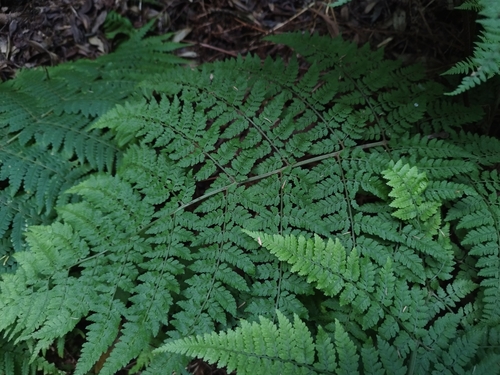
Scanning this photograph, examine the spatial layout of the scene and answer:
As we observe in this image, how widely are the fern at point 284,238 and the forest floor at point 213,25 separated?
88 centimetres

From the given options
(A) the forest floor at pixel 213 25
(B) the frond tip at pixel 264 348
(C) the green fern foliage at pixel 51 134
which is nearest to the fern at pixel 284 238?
(B) the frond tip at pixel 264 348

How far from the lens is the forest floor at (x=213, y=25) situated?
3859mm

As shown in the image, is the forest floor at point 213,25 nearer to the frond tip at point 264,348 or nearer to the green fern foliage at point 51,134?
the green fern foliage at point 51,134

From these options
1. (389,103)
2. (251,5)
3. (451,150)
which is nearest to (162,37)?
(251,5)

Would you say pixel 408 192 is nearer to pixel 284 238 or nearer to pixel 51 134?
pixel 284 238

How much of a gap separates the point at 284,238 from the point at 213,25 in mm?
2754

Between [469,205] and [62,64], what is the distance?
369cm

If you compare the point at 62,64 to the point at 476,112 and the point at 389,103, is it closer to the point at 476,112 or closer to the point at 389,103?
the point at 389,103

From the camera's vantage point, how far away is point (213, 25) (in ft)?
14.4

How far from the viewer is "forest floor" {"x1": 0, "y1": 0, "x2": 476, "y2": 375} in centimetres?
386

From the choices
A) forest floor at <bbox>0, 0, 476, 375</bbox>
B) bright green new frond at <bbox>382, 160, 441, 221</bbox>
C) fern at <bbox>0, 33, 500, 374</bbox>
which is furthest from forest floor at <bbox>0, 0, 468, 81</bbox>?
bright green new frond at <bbox>382, 160, 441, 221</bbox>

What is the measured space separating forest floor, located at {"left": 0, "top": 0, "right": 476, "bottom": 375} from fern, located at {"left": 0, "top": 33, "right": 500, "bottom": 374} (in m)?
0.88

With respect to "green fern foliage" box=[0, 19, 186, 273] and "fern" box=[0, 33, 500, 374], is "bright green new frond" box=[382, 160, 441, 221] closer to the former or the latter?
"fern" box=[0, 33, 500, 374]

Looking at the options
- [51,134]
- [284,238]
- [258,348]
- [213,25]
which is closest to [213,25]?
[213,25]
